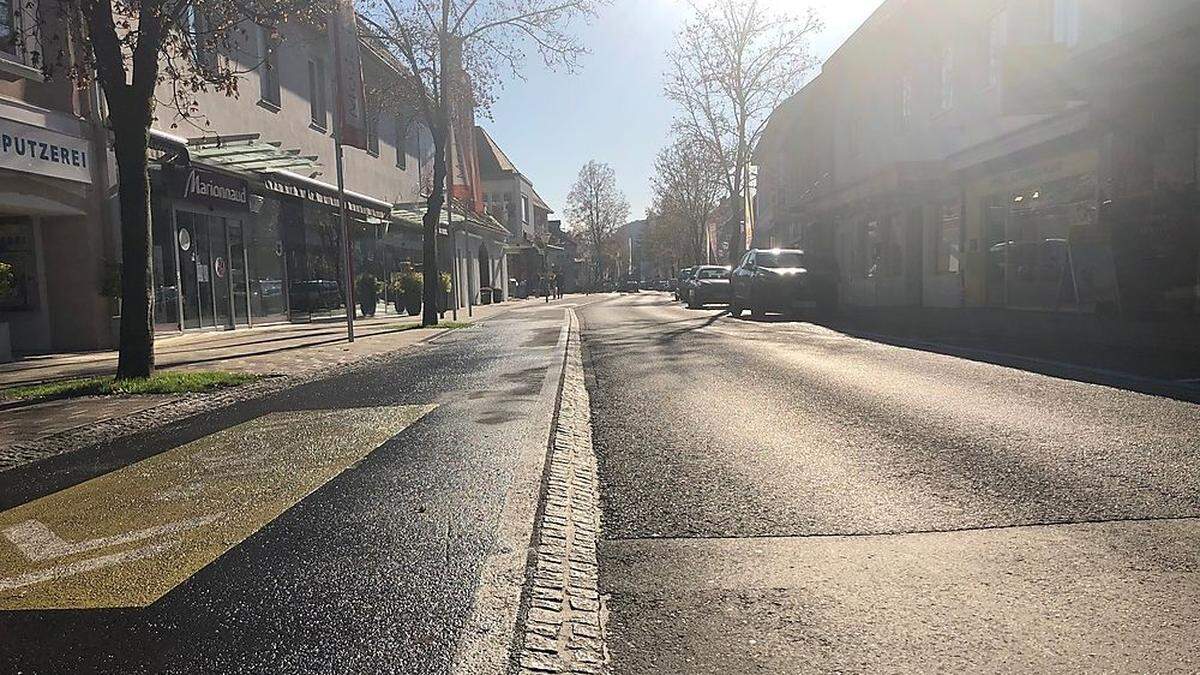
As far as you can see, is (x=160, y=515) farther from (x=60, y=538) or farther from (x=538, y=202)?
(x=538, y=202)

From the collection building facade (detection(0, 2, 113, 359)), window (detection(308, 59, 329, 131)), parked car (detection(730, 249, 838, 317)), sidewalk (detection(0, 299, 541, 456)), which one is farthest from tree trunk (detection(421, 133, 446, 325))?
parked car (detection(730, 249, 838, 317))

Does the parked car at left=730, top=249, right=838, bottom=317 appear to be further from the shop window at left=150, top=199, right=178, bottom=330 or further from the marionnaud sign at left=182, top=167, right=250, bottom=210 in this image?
the shop window at left=150, top=199, right=178, bottom=330

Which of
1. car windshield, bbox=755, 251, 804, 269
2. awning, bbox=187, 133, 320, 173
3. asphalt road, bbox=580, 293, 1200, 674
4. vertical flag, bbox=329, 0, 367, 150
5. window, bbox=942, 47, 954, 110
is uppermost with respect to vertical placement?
window, bbox=942, 47, 954, 110

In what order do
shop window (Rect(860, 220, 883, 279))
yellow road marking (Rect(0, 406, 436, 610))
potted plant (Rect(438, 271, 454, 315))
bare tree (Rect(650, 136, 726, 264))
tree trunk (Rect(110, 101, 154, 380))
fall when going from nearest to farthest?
1. yellow road marking (Rect(0, 406, 436, 610))
2. tree trunk (Rect(110, 101, 154, 380))
3. shop window (Rect(860, 220, 883, 279))
4. potted plant (Rect(438, 271, 454, 315))
5. bare tree (Rect(650, 136, 726, 264))

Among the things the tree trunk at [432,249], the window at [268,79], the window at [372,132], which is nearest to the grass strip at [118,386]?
the tree trunk at [432,249]

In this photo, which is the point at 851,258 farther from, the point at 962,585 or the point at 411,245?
the point at 962,585

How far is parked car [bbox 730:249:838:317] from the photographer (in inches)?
767

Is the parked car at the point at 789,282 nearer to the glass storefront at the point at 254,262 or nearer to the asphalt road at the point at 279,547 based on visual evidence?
the glass storefront at the point at 254,262

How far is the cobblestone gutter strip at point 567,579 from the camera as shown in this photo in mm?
2301

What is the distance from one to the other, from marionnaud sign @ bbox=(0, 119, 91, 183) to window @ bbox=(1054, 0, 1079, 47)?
57.5 ft

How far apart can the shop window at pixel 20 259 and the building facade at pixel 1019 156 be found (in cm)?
1678

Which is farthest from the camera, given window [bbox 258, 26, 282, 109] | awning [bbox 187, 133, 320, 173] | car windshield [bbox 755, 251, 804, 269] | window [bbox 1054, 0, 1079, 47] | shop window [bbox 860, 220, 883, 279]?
shop window [bbox 860, 220, 883, 279]

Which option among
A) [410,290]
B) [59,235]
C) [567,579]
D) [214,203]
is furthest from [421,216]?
[567,579]

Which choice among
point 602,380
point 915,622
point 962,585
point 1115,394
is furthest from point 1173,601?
point 602,380
